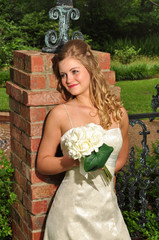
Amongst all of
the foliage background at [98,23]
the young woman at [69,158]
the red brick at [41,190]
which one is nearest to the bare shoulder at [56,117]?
the young woman at [69,158]

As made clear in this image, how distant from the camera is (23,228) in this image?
2668 mm

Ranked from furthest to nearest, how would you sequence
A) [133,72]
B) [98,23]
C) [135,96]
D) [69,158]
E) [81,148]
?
[98,23] → [133,72] → [135,96] → [69,158] → [81,148]

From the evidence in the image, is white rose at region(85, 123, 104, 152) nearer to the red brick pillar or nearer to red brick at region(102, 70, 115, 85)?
the red brick pillar

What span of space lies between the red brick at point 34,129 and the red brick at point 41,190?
1.20ft

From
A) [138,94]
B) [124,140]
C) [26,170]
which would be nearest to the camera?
[26,170]

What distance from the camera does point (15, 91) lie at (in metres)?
2.50

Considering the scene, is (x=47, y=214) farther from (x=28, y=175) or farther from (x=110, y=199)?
(x=110, y=199)

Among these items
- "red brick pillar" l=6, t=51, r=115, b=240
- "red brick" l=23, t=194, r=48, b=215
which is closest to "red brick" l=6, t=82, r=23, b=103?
"red brick pillar" l=6, t=51, r=115, b=240

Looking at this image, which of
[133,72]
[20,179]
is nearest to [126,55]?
[133,72]

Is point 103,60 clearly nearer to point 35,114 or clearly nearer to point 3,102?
point 35,114

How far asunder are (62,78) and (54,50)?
25cm

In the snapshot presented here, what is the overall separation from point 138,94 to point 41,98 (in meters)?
9.16

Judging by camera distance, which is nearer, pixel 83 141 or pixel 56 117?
pixel 83 141

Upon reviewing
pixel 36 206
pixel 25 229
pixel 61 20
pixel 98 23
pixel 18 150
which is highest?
pixel 98 23
